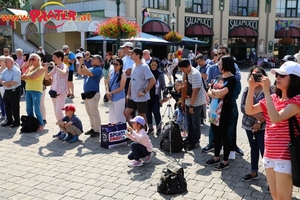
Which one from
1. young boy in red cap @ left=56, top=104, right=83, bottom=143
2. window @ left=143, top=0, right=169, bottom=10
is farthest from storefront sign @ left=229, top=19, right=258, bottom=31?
young boy in red cap @ left=56, top=104, right=83, bottom=143

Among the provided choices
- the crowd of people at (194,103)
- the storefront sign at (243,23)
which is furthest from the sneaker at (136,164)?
the storefront sign at (243,23)

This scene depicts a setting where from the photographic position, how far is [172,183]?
4223mm

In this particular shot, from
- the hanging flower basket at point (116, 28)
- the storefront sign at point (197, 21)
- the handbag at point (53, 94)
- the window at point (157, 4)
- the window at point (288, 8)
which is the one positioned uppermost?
the window at point (288, 8)

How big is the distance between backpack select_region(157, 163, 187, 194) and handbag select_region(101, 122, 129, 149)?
202 cm

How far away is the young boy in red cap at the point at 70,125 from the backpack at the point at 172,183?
2.89m

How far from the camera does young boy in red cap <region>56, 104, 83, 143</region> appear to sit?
6590mm

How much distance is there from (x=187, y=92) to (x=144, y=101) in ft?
3.20

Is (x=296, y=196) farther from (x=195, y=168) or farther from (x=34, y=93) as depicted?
(x=34, y=93)

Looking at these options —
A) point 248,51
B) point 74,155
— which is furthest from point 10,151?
point 248,51

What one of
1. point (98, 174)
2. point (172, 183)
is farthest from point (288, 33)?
point (172, 183)

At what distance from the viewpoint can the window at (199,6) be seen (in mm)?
32328

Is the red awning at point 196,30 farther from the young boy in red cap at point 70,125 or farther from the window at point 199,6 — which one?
the young boy in red cap at point 70,125

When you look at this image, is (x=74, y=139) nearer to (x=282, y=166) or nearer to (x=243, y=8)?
(x=282, y=166)

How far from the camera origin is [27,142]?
6.66 metres
